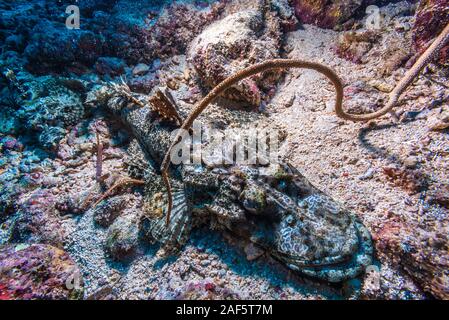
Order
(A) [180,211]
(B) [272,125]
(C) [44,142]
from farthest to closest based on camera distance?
(C) [44,142]
(B) [272,125]
(A) [180,211]

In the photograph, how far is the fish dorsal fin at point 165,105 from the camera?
3350mm

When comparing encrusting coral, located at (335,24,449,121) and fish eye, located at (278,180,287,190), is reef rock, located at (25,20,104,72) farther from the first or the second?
encrusting coral, located at (335,24,449,121)

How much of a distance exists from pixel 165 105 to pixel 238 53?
1603 mm

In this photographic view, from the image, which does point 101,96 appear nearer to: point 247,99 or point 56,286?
point 247,99

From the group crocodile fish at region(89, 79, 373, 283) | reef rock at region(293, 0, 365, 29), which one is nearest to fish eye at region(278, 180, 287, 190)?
crocodile fish at region(89, 79, 373, 283)

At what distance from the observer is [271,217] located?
2.49m

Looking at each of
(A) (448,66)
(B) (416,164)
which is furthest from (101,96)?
(A) (448,66)

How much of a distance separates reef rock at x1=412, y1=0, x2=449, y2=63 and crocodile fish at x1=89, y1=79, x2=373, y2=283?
2565 mm

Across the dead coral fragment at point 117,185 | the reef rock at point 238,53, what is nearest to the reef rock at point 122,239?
the dead coral fragment at point 117,185

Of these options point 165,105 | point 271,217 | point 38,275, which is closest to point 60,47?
point 165,105

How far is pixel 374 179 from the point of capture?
2775mm

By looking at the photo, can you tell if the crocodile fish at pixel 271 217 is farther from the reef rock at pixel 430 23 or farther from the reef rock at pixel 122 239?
the reef rock at pixel 430 23

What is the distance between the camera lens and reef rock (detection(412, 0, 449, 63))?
2.92m
